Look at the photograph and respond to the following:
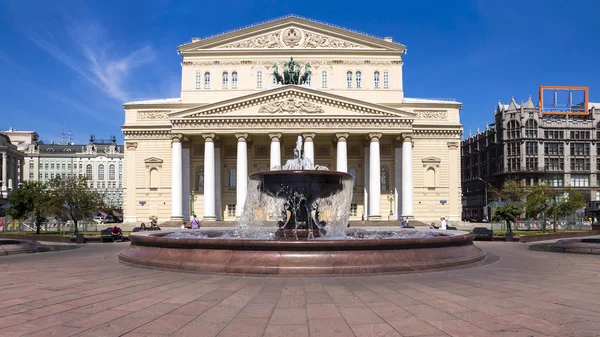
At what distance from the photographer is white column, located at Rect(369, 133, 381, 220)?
53.5m

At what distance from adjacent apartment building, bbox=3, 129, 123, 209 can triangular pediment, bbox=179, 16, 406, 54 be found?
7625cm

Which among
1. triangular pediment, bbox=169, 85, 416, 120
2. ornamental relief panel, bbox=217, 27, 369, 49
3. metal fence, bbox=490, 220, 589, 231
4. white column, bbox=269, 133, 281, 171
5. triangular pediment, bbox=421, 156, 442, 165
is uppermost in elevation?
ornamental relief panel, bbox=217, 27, 369, 49

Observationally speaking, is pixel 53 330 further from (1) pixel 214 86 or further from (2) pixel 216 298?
(1) pixel 214 86

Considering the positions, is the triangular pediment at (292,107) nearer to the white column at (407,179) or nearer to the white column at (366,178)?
the white column at (407,179)

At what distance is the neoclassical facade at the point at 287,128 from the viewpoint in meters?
53.9

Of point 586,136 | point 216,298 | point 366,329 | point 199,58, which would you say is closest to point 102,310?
point 216,298

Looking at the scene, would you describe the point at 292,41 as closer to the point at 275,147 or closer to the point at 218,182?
the point at 275,147

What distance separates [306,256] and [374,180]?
1668 inches

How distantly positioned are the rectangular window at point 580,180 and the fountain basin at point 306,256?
85936mm

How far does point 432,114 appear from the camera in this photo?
60.6 m

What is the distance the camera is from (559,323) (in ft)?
23.7

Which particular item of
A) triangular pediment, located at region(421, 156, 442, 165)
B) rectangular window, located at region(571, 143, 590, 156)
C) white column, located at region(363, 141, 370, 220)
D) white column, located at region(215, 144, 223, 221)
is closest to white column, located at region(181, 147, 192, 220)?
white column, located at region(215, 144, 223, 221)

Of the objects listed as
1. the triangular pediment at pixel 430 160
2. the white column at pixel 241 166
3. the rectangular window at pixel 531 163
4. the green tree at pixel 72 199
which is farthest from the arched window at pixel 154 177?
the rectangular window at pixel 531 163

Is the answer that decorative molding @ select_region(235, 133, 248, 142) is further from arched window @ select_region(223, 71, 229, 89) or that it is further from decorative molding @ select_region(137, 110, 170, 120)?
decorative molding @ select_region(137, 110, 170, 120)
